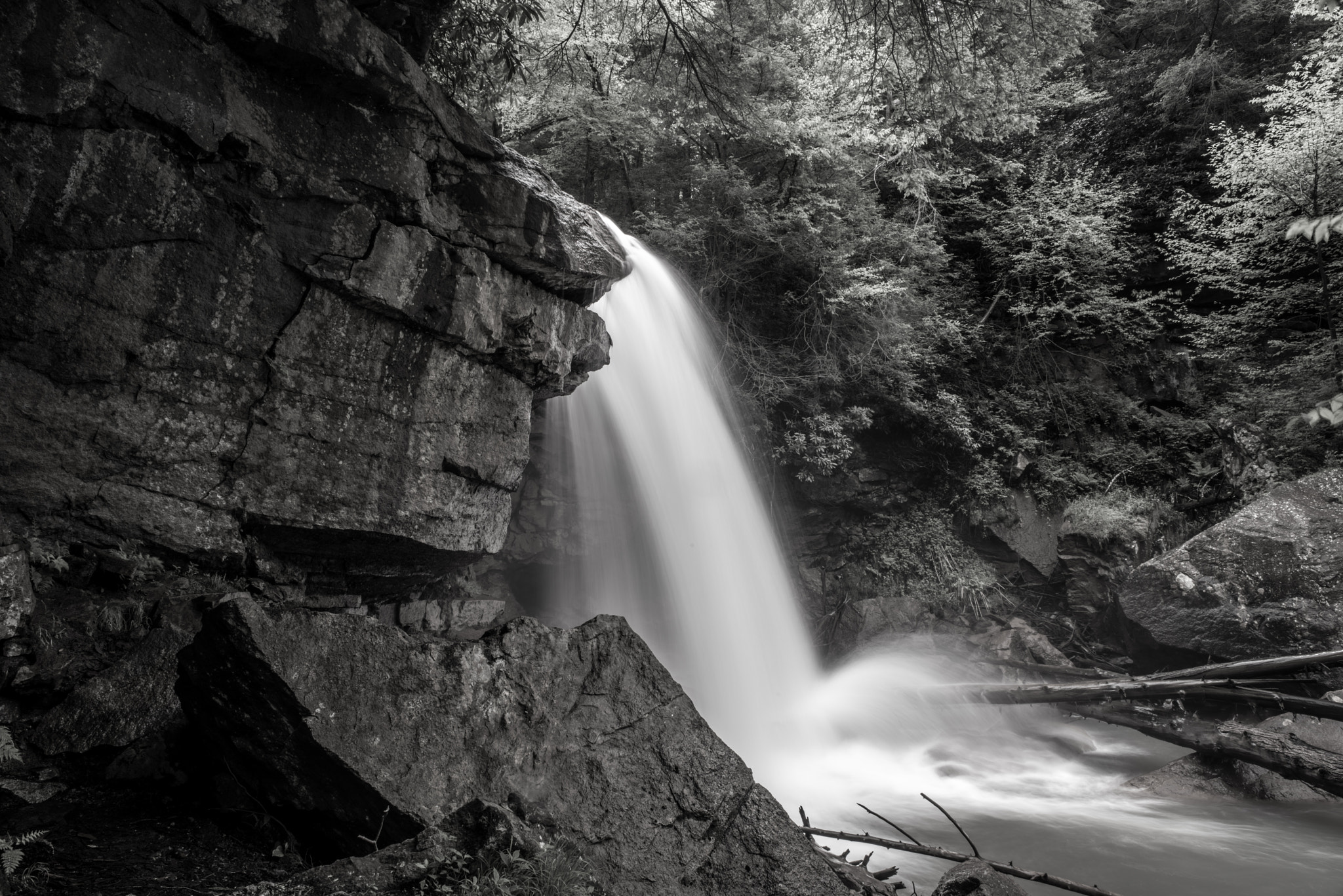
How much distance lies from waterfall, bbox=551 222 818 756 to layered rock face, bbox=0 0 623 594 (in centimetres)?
334

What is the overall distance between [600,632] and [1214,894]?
5.04m

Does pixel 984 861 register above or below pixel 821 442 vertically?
below

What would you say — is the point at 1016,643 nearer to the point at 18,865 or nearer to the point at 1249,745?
the point at 1249,745

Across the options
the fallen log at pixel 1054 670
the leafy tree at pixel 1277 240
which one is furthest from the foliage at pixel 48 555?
A: the leafy tree at pixel 1277 240

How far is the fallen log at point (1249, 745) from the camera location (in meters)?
6.39

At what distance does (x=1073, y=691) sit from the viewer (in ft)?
26.5

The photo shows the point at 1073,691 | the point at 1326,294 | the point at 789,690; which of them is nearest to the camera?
the point at 1073,691

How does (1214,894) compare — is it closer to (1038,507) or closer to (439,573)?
(439,573)

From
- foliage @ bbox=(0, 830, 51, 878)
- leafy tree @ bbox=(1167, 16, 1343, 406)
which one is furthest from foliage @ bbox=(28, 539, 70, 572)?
leafy tree @ bbox=(1167, 16, 1343, 406)

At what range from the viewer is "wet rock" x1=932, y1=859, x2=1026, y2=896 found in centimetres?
340

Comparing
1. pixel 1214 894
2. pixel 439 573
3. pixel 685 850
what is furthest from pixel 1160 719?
pixel 439 573

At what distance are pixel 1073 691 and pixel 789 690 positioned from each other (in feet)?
12.0

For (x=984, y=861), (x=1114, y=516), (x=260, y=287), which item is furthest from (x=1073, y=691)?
(x=260, y=287)

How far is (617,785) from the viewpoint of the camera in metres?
3.46
